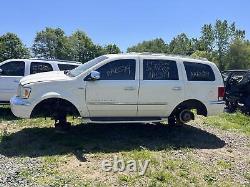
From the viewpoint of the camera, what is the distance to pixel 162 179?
7.17 m

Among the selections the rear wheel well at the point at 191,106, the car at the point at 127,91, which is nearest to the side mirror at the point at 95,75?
the car at the point at 127,91

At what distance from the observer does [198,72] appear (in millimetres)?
10039

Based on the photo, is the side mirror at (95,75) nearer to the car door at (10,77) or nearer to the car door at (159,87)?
the car door at (159,87)

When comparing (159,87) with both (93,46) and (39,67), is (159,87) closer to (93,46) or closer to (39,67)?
(39,67)

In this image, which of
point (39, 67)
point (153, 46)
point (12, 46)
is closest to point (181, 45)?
point (153, 46)

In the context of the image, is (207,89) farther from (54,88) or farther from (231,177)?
(54,88)

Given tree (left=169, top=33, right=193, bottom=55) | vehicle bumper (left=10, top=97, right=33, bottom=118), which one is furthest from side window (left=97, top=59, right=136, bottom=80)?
tree (left=169, top=33, right=193, bottom=55)

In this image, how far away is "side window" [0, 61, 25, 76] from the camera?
1218 cm

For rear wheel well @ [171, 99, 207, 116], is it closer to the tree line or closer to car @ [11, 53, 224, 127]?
car @ [11, 53, 224, 127]

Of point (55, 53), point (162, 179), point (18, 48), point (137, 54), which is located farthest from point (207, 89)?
point (55, 53)

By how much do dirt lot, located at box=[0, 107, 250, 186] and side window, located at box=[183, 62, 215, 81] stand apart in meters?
1.46

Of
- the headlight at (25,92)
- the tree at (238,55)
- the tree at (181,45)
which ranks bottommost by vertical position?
the headlight at (25,92)

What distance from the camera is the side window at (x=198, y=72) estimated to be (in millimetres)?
9938

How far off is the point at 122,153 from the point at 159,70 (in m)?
2.48
